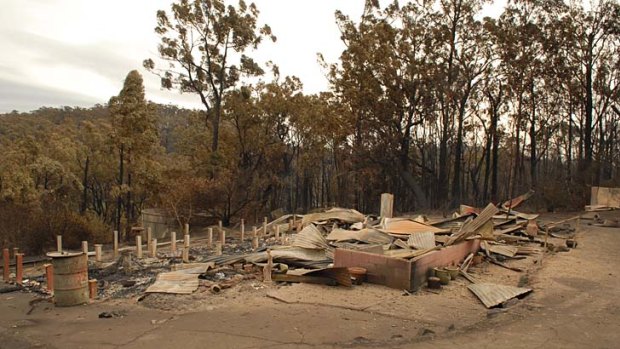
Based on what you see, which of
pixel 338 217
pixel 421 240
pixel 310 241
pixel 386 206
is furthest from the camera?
pixel 386 206

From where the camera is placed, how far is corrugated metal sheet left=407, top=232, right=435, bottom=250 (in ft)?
38.8

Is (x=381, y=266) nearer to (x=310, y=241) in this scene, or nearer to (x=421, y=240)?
(x=310, y=241)

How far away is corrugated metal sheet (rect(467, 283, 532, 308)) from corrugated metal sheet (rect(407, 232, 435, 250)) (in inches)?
78.3

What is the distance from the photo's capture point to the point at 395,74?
2914cm

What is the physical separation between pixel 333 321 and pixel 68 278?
4514mm

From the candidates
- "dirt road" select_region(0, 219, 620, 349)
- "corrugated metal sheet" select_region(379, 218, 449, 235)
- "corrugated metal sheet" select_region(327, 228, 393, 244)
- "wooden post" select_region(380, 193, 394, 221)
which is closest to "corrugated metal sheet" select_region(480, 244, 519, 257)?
"corrugated metal sheet" select_region(379, 218, 449, 235)

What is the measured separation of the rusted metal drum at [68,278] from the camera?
842cm

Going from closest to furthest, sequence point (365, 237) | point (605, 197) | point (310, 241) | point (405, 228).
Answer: point (310, 241), point (365, 237), point (405, 228), point (605, 197)

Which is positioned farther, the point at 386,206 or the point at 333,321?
the point at 386,206

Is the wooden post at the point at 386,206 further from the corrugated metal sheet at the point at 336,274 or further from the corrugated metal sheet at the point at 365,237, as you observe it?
the corrugated metal sheet at the point at 336,274

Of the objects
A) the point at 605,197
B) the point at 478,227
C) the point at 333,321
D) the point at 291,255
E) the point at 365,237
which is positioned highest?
the point at 605,197

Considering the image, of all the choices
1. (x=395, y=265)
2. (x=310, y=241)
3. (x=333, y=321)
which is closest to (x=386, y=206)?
(x=310, y=241)

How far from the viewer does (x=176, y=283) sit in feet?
31.2

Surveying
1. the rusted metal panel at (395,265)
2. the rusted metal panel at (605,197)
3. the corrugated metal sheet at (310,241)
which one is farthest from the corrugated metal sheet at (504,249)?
the rusted metal panel at (605,197)
